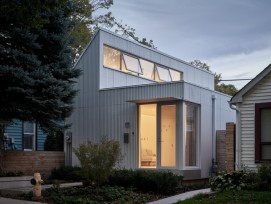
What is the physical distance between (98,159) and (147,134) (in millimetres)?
4670

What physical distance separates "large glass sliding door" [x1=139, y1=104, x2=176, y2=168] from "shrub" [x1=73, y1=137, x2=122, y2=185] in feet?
12.7

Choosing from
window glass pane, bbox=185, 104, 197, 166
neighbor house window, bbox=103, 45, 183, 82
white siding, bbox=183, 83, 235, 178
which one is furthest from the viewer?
neighbor house window, bbox=103, 45, 183, 82

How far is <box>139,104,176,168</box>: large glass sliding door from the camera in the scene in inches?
671

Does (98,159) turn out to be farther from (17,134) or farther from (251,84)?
(17,134)

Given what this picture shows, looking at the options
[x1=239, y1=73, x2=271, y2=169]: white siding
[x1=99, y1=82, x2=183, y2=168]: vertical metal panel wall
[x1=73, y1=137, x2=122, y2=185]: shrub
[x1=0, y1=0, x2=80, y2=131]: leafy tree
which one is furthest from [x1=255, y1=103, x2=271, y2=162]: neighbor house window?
[x1=0, y1=0, x2=80, y2=131]: leafy tree

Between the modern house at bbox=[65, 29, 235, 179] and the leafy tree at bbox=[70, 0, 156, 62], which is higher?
the leafy tree at bbox=[70, 0, 156, 62]

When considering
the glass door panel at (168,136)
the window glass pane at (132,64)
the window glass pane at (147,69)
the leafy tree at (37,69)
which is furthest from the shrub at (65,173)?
the window glass pane at (147,69)

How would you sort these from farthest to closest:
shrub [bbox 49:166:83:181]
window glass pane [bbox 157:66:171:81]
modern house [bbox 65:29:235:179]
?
1. window glass pane [bbox 157:66:171:81]
2. shrub [bbox 49:166:83:181]
3. modern house [bbox 65:29:235:179]

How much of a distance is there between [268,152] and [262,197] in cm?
299

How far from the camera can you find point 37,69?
14609 millimetres

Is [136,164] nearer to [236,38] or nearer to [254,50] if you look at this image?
[236,38]

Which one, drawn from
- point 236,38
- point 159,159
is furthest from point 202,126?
point 236,38

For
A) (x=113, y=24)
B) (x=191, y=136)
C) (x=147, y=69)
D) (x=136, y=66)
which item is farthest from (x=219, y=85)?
(x=191, y=136)

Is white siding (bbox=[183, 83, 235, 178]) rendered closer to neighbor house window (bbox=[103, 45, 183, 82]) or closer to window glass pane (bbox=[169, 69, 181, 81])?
neighbor house window (bbox=[103, 45, 183, 82])
